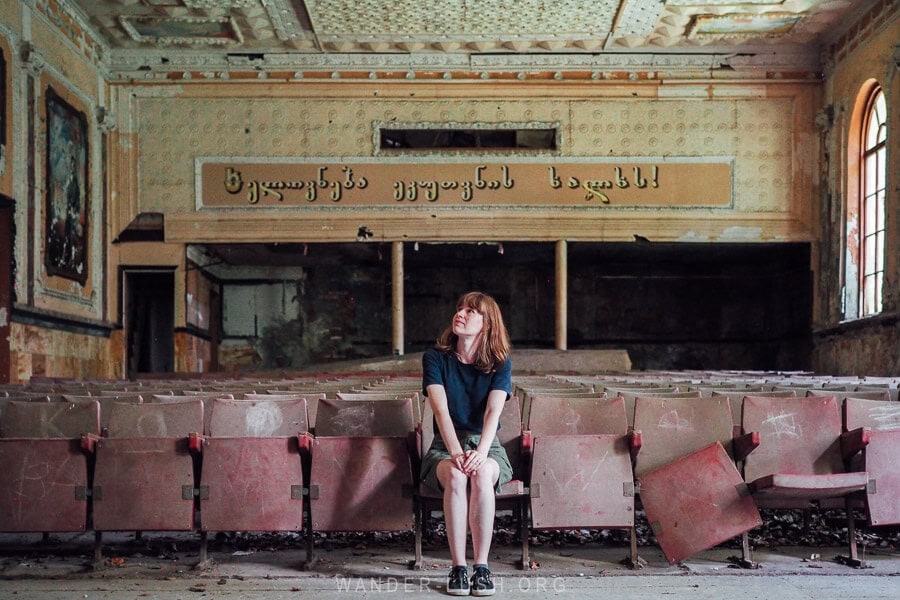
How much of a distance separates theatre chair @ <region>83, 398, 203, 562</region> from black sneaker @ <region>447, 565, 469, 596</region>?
1262 millimetres

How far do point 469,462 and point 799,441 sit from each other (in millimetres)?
1690

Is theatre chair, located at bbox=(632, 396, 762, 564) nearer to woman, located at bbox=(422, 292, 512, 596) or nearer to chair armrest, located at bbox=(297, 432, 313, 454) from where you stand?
woman, located at bbox=(422, 292, 512, 596)

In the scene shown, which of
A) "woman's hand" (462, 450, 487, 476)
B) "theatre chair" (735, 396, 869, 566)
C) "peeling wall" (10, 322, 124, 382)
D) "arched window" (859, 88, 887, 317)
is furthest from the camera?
"arched window" (859, 88, 887, 317)

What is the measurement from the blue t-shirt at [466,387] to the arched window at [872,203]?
10.6m

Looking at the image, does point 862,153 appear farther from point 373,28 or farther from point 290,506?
point 290,506

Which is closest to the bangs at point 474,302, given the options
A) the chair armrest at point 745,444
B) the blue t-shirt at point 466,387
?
the blue t-shirt at point 466,387

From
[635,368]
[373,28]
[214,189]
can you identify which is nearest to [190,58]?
[214,189]

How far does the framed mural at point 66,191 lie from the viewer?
1122 centimetres

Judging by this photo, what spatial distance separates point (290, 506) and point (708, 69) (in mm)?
12710

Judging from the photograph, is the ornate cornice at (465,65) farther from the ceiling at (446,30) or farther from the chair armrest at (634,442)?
the chair armrest at (634,442)

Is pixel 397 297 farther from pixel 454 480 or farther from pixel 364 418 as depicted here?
pixel 454 480

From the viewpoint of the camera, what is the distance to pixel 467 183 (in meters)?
13.9

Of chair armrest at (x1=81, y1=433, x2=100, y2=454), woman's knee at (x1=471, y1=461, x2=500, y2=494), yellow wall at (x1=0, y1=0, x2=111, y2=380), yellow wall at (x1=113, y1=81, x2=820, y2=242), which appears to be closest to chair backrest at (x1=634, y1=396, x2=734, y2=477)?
woman's knee at (x1=471, y1=461, x2=500, y2=494)

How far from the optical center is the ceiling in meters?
12.2
